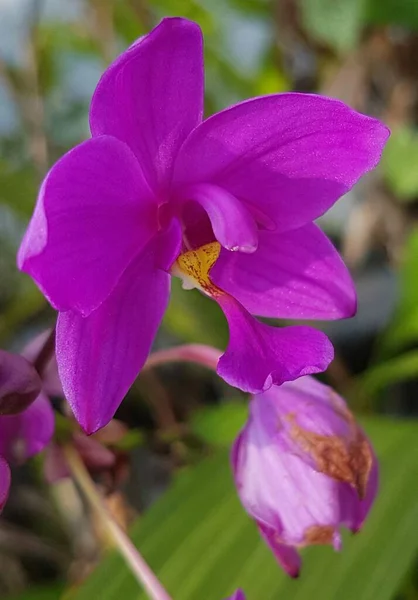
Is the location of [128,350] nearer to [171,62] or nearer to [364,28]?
[171,62]

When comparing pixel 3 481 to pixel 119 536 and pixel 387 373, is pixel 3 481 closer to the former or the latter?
pixel 119 536

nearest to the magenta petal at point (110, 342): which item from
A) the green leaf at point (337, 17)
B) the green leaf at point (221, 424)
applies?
the green leaf at point (221, 424)

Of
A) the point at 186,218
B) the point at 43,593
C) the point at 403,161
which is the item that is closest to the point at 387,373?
the point at 403,161

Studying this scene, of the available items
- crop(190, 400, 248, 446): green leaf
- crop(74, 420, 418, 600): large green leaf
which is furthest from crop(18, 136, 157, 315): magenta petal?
crop(190, 400, 248, 446): green leaf

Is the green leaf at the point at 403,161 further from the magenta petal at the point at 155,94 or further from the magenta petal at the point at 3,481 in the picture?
the magenta petal at the point at 3,481

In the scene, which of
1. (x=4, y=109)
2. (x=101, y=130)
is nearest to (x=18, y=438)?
(x=101, y=130)

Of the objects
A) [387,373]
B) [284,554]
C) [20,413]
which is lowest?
[387,373]
